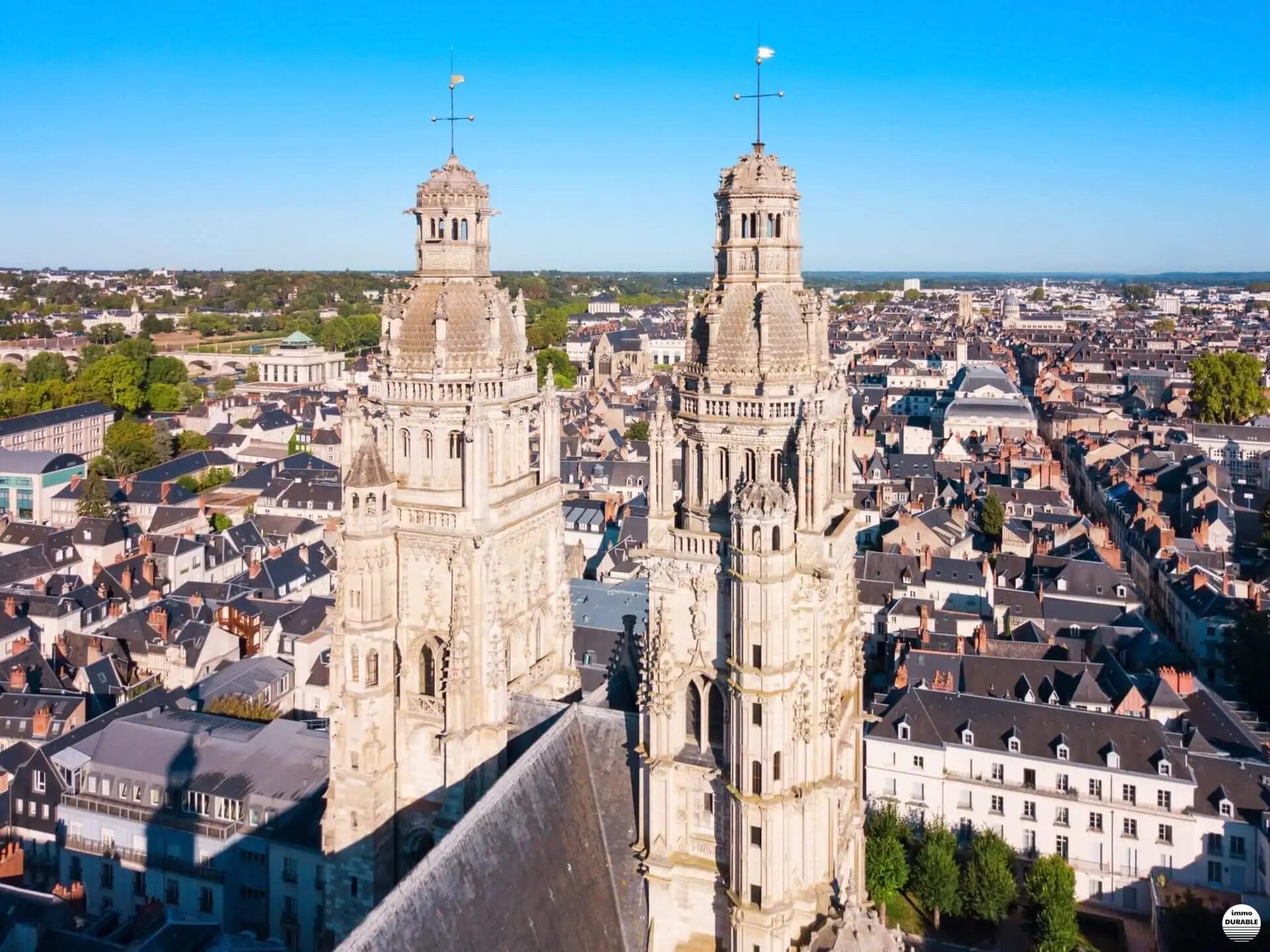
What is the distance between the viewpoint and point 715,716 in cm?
2230

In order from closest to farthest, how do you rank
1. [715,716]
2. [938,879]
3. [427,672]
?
[715,716] → [427,672] → [938,879]

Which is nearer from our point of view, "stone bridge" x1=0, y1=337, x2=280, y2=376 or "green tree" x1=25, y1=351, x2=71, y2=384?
"green tree" x1=25, y1=351, x2=71, y2=384

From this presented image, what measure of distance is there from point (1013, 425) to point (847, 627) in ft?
320

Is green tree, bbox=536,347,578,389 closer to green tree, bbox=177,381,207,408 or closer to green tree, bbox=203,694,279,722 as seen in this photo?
green tree, bbox=177,381,207,408

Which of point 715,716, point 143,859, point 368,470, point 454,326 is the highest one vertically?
point 454,326

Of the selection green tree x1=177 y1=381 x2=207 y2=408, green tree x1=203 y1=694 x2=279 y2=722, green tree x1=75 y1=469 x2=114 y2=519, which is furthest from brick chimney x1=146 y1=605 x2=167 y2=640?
green tree x1=177 y1=381 x2=207 y2=408

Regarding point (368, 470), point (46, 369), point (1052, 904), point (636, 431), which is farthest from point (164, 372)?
point (1052, 904)

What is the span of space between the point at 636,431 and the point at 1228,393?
224ft

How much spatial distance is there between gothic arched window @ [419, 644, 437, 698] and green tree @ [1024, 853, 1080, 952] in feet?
69.9

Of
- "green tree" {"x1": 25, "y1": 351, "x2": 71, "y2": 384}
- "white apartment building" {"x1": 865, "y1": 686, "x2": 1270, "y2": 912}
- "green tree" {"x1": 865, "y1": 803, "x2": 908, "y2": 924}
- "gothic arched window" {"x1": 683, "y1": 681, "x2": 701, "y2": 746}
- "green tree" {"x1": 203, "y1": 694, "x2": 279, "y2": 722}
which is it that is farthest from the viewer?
"green tree" {"x1": 25, "y1": 351, "x2": 71, "y2": 384}

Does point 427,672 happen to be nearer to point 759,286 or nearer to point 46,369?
point 759,286

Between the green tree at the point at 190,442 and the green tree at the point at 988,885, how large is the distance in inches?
3963

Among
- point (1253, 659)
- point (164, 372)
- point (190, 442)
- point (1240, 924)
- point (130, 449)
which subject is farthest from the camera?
point (164, 372)

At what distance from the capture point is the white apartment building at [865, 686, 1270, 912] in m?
38.7
